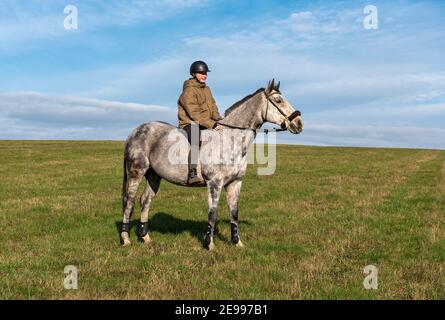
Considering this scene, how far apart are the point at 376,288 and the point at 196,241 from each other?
16.1 ft

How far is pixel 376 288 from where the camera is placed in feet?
23.8

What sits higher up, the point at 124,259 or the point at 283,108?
the point at 283,108

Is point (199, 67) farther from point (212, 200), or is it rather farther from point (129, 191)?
point (129, 191)

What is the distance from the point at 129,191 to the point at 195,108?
2.98 meters

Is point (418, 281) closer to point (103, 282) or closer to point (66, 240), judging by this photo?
point (103, 282)

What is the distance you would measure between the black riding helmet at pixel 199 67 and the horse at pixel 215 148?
3.73ft

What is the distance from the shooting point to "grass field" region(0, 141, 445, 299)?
723 cm

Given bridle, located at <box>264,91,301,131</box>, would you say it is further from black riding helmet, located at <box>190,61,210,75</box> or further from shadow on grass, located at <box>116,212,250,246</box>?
shadow on grass, located at <box>116,212,250,246</box>

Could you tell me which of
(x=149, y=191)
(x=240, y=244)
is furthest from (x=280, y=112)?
(x=149, y=191)

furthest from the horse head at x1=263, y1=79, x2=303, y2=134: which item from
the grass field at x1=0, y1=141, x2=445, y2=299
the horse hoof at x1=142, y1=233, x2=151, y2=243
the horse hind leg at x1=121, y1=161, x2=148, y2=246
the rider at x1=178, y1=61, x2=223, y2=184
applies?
the horse hoof at x1=142, y1=233, x2=151, y2=243

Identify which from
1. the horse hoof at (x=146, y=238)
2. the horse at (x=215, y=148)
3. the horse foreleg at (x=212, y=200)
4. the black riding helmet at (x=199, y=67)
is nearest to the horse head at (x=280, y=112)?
the horse at (x=215, y=148)
